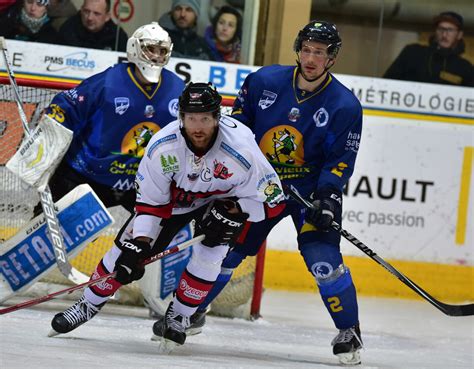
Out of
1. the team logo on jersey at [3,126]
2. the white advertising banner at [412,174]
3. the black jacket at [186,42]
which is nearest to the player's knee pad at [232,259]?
the team logo on jersey at [3,126]

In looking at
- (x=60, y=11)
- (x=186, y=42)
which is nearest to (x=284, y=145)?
→ (x=186, y=42)

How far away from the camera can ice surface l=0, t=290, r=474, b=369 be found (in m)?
3.39

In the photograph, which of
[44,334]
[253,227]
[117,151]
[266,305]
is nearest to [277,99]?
[253,227]

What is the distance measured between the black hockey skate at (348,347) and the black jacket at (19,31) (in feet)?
7.70

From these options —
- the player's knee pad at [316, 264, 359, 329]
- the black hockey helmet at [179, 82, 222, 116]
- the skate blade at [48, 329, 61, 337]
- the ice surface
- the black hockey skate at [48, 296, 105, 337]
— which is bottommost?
the ice surface

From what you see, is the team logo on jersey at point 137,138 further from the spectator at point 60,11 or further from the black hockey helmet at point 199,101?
the spectator at point 60,11

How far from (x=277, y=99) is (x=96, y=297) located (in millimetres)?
909

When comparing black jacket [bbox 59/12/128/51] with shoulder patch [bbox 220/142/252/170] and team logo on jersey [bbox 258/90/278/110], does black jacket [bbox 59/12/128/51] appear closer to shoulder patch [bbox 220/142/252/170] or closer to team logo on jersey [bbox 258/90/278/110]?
team logo on jersey [bbox 258/90/278/110]

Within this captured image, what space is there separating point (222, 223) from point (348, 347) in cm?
65

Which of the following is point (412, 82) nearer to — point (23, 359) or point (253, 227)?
point (253, 227)

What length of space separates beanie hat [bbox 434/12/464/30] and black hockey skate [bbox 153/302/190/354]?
9.36 ft

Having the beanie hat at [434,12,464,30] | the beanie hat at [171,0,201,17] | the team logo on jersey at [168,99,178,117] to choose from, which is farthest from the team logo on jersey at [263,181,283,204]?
the beanie hat at [434,12,464,30]

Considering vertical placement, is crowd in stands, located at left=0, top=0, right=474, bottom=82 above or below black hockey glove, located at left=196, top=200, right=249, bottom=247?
above

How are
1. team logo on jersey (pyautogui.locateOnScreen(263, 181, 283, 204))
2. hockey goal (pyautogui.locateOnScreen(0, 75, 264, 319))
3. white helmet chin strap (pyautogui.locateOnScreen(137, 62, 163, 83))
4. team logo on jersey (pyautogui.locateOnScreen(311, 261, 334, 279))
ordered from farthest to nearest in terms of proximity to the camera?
1. hockey goal (pyautogui.locateOnScreen(0, 75, 264, 319))
2. white helmet chin strap (pyautogui.locateOnScreen(137, 62, 163, 83))
3. team logo on jersey (pyautogui.locateOnScreen(311, 261, 334, 279))
4. team logo on jersey (pyautogui.locateOnScreen(263, 181, 283, 204))
